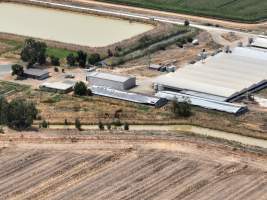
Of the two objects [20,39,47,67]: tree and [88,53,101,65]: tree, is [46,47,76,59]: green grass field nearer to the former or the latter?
[20,39,47,67]: tree

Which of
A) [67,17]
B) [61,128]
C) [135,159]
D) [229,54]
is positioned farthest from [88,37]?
[135,159]

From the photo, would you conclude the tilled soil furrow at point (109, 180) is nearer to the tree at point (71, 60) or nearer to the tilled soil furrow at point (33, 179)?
the tilled soil furrow at point (33, 179)

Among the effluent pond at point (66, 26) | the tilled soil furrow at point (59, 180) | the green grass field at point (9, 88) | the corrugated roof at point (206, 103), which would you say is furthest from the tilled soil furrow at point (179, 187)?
the effluent pond at point (66, 26)

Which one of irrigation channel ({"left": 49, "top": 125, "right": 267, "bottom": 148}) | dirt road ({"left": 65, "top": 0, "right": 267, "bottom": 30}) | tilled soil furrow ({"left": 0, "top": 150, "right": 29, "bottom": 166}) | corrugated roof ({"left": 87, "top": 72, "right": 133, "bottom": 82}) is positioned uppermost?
dirt road ({"left": 65, "top": 0, "right": 267, "bottom": 30})

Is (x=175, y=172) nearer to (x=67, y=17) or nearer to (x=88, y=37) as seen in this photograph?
(x=88, y=37)

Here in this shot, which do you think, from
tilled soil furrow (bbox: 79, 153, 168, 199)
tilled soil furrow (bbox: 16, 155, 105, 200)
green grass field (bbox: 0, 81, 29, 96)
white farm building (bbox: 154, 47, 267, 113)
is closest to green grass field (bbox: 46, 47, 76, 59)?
green grass field (bbox: 0, 81, 29, 96)

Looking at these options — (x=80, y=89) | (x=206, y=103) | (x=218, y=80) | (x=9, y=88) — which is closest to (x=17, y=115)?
(x=80, y=89)

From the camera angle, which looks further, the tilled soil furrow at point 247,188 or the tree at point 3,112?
the tree at point 3,112

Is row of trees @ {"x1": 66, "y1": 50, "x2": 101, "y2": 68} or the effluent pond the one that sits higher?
the effluent pond
